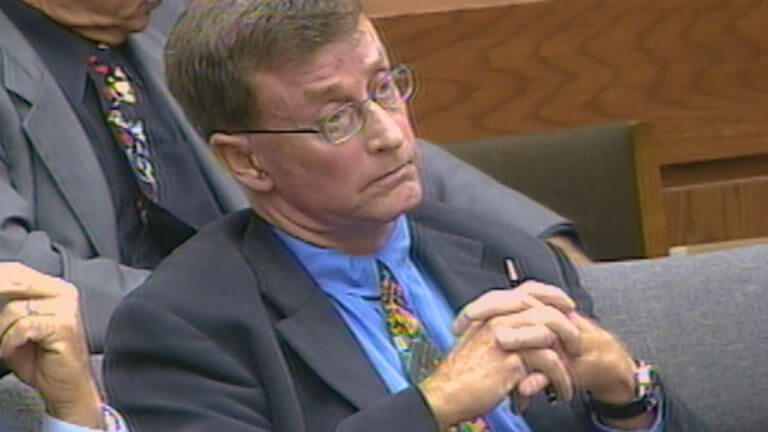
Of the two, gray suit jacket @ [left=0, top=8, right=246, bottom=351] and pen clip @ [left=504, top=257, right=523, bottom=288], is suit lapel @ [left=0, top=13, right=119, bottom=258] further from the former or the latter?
pen clip @ [left=504, top=257, right=523, bottom=288]

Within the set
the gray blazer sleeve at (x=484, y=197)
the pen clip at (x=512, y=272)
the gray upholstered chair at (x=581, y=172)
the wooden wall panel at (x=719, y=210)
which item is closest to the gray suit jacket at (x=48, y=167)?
the gray blazer sleeve at (x=484, y=197)

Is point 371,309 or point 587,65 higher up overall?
point 371,309

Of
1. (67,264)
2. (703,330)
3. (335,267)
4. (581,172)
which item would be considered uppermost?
(335,267)

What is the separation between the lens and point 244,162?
190 centimetres

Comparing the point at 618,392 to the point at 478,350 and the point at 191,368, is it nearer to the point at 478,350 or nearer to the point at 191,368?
the point at 478,350

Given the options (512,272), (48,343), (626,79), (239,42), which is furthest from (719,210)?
(48,343)

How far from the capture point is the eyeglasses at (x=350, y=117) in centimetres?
185

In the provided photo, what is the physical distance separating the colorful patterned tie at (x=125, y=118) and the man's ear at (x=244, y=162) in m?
0.54

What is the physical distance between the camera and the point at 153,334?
176 cm

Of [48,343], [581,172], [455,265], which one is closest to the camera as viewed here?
[48,343]

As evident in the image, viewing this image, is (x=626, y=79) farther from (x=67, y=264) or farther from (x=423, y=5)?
(x=67, y=264)

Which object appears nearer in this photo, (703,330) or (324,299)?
(324,299)

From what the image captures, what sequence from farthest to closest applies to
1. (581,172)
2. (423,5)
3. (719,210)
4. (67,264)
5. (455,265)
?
(719,210) < (423,5) < (581,172) < (67,264) < (455,265)

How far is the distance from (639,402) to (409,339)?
0.24 metres
